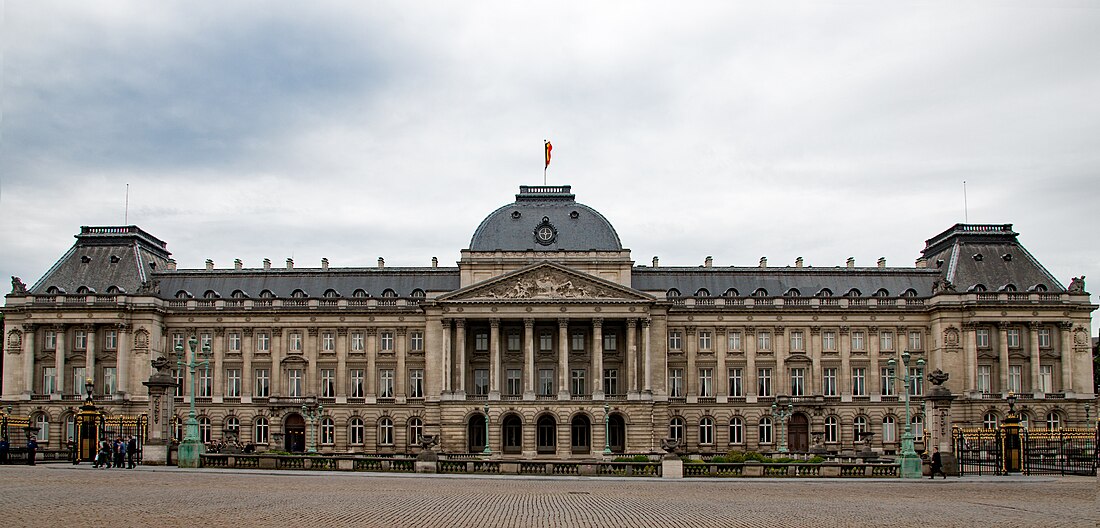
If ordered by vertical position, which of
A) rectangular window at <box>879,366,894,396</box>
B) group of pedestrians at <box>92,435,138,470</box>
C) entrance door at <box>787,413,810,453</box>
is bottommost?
entrance door at <box>787,413,810,453</box>

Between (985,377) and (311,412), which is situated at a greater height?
(985,377)

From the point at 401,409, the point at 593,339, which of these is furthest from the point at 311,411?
the point at 593,339

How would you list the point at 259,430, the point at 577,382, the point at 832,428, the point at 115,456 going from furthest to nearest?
the point at 259,430, the point at 832,428, the point at 577,382, the point at 115,456

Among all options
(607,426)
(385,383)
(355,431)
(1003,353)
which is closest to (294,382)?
(355,431)

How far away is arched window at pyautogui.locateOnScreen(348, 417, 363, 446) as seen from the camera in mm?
93688

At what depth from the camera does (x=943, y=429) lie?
57.5 meters

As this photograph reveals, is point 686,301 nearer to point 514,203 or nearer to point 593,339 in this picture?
point 593,339

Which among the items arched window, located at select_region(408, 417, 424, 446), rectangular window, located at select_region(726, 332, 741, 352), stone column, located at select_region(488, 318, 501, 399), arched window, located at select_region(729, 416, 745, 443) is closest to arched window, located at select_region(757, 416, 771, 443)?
arched window, located at select_region(729, 416, 745, 443)

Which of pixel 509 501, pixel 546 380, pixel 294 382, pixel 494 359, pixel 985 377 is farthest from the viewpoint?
pixel 294 382

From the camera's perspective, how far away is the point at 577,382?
92688 mm

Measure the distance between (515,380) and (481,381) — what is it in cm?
273

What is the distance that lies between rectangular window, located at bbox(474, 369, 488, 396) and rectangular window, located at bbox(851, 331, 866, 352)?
97.7 feet

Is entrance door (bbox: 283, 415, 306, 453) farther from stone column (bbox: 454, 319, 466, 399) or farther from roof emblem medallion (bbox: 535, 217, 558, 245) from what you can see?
roof emblem medallion (bbox: 535, 217, 558, 245)

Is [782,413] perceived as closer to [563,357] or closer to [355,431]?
[563,357]
